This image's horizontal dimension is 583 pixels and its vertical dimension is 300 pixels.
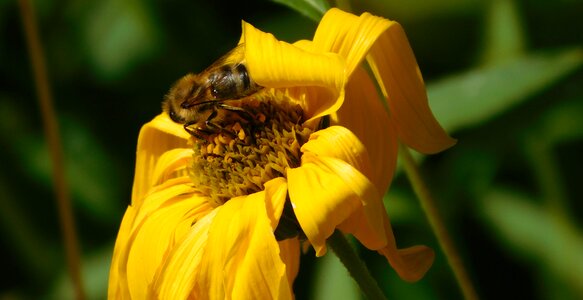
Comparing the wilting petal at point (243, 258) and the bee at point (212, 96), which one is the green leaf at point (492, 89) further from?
the wilting petal at point (243, 258)

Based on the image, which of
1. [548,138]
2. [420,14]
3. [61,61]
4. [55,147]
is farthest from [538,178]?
[61,61]

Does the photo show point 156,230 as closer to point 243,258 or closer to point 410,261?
point 243,258

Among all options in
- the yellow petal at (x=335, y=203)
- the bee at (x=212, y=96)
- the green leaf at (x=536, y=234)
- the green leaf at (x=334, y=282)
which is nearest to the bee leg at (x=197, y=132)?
the bee at (x=212, y=96)

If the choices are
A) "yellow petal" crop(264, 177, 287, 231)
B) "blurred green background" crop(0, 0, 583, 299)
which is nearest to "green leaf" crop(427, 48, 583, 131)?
"blurred green background" crop(0, 0, 583, 299)

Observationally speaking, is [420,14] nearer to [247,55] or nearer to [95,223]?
[95,223]

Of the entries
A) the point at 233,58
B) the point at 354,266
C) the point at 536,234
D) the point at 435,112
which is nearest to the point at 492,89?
the point at 435,112

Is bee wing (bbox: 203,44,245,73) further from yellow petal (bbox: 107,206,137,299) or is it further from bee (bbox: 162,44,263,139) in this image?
yellow petal (bbox: 107,206,137,299)
